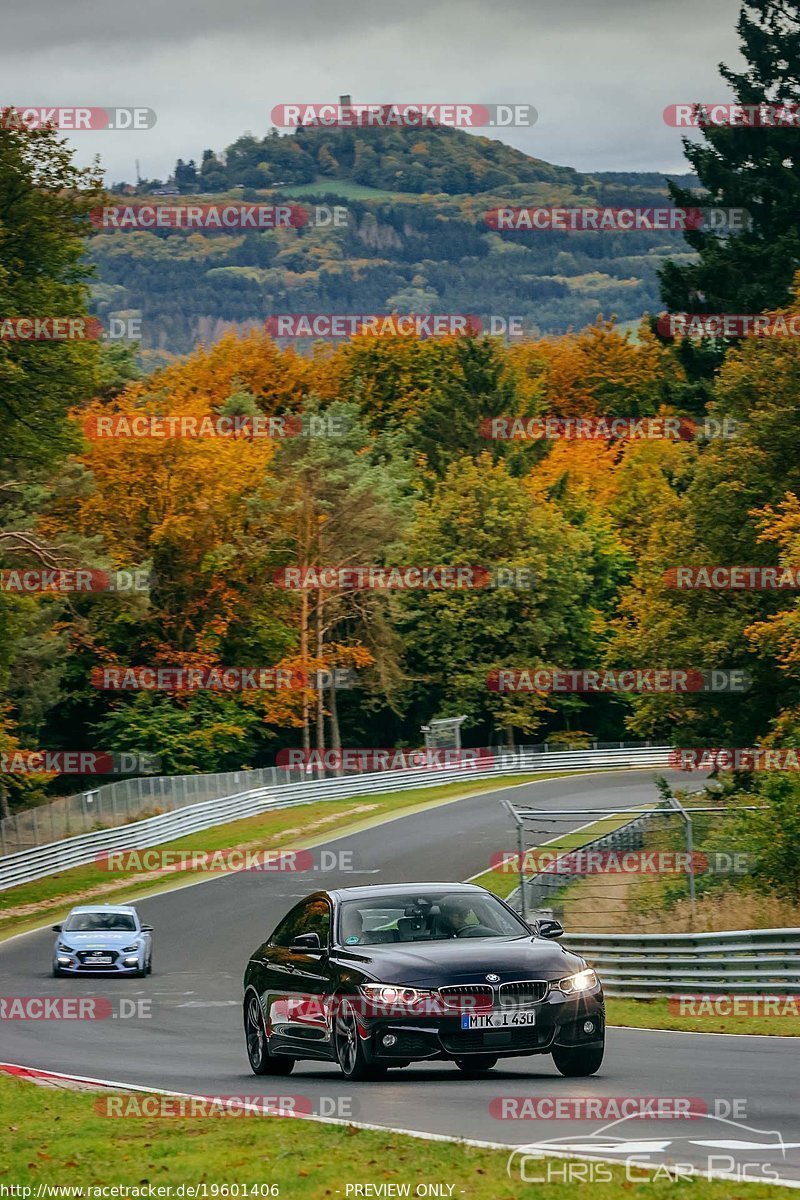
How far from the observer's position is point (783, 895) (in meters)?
26.5

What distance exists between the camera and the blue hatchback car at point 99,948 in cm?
3108

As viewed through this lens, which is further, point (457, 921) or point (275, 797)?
point (275, 797)

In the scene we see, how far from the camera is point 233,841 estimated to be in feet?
183

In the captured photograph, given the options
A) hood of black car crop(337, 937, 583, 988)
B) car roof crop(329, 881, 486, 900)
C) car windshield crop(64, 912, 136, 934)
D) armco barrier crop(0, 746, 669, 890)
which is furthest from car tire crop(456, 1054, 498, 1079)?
armco barrier crop(0, 746, 669, 890)

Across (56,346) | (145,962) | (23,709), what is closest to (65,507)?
(23,709)

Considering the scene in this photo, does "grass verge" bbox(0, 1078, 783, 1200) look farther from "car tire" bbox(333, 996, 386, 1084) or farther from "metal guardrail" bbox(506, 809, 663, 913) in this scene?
"metal guardrail" bbox(506, 809, 663, 913)

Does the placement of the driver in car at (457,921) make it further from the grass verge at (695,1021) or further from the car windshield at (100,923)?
the car windshield at (100,923)

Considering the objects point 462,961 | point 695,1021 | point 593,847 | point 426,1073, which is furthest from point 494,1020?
point 593,847

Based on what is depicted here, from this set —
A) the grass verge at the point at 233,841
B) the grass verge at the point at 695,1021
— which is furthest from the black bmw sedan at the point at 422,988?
the grass verge at the point at 233,841

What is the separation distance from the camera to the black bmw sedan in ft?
42.1

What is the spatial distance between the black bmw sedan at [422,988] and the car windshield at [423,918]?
1cm

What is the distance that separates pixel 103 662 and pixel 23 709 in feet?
24.1

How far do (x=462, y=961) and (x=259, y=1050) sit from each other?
9.10ft

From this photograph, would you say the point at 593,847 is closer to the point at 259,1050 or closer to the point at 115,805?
the point at 259,1050
